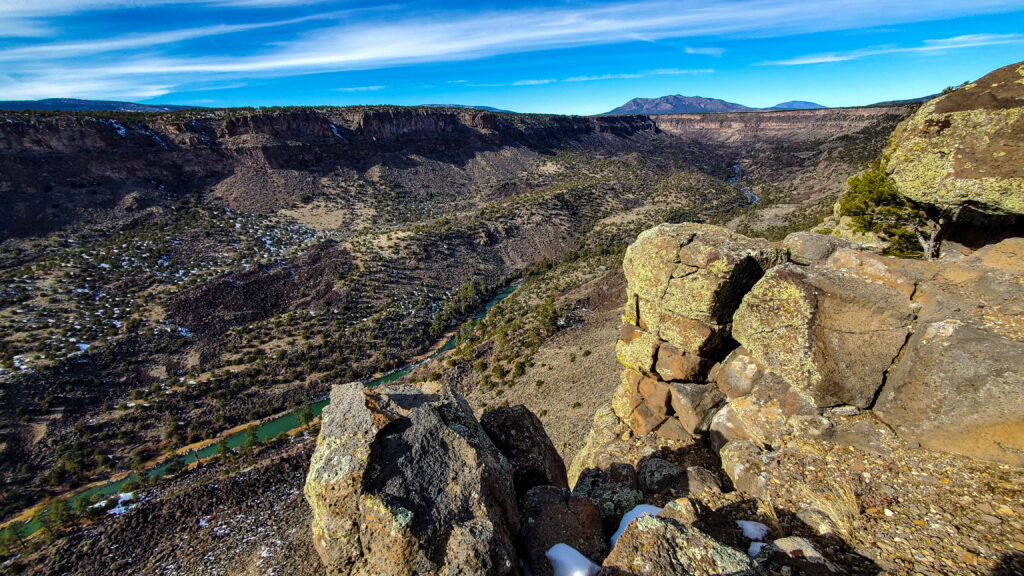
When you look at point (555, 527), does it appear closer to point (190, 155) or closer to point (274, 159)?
point (190, 155)

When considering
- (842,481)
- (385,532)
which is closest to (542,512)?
(385,532)

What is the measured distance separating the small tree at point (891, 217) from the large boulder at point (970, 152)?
1.59 metres

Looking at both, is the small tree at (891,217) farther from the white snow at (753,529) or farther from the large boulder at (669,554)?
the large boulder at (669,554)

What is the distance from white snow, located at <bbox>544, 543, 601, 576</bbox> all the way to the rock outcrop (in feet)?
19.0

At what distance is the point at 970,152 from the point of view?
37.9 ft

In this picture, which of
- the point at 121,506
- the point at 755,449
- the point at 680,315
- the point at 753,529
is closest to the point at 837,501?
the point at 753,529

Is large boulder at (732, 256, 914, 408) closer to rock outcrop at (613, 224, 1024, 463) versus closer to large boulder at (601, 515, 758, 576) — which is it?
rock outcrop at (613, 224, 1024, 463)

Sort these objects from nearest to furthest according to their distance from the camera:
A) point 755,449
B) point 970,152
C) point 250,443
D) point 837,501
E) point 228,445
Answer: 1. point 837,501
2. point 970,152
3. point 755,449
4. point 250,443
5. point 228,445

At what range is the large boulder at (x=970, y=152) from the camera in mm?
10820

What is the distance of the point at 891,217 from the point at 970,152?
514 cm

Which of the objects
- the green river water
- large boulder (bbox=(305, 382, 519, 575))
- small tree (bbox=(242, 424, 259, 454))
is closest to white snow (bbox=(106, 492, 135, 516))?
the green river water

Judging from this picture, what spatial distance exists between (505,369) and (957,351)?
1225 inches

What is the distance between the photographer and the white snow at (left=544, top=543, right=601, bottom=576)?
7703 millimetres

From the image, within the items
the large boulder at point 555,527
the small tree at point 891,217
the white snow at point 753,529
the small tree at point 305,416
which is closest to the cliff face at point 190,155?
the small tree at point 305,416
